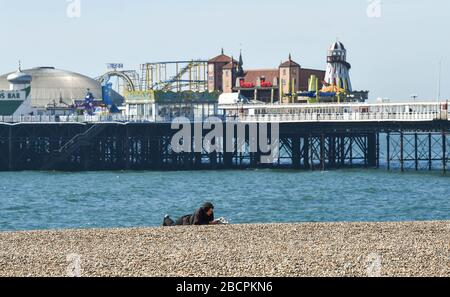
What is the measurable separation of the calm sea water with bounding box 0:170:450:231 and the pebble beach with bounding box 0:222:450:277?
1642 centimetres

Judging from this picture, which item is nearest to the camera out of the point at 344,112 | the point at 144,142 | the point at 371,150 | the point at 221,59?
the point at 144,142

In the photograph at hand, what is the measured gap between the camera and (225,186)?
7688cm

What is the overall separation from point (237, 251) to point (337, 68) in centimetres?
11152

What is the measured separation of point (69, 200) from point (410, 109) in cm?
4255

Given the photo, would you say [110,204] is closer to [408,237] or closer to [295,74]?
[408,237]

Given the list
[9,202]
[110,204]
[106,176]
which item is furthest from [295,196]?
[106,176]

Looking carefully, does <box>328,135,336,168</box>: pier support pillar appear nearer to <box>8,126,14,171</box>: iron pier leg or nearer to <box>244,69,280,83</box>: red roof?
<box>8,126,14,171</box>: iron pier leg

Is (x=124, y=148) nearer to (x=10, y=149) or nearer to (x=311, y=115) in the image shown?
(x=10, y=149)

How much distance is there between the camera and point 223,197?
66.5 meters

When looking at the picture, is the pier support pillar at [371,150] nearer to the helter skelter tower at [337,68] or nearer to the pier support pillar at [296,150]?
the pier support pillar at [296,150]

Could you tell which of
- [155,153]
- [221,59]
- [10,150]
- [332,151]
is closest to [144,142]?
[155,153]

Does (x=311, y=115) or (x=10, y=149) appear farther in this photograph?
(x=10, y=149)

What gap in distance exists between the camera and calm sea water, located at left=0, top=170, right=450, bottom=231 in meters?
52.8
